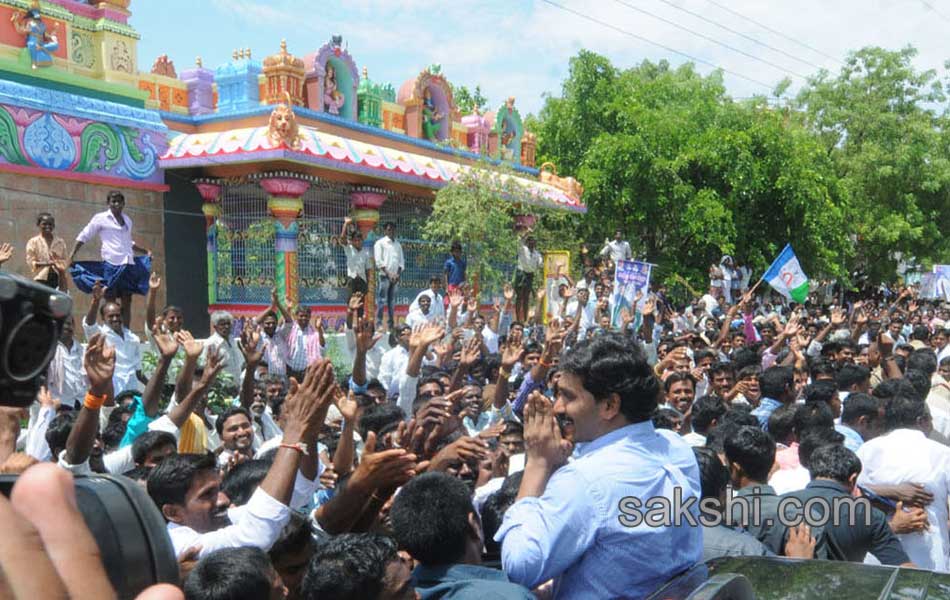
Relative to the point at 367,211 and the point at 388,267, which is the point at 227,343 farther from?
the point at 367,211

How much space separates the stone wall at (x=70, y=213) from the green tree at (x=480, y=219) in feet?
13.5

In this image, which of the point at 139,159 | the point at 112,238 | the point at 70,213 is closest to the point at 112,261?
the point at 112,238

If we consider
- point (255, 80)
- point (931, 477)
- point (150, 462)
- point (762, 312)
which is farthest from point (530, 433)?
point (762, 312)

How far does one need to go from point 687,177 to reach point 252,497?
18.2 m

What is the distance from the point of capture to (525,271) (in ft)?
45.1

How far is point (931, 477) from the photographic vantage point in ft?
12.2

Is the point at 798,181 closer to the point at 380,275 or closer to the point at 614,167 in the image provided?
the point at 614,167

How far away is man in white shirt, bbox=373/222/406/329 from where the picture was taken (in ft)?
39.5

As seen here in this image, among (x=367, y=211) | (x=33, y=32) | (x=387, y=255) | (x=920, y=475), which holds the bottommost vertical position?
A: (x=920, y=475)

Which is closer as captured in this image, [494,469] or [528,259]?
[494,469]

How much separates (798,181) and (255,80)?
42.6 ft

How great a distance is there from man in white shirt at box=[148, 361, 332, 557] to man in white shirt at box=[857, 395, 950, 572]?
263 cm

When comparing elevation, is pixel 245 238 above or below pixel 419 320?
above

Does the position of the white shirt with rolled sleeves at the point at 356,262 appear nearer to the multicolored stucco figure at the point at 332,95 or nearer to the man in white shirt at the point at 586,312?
the multicolored stucco figure at the point at 332,95
